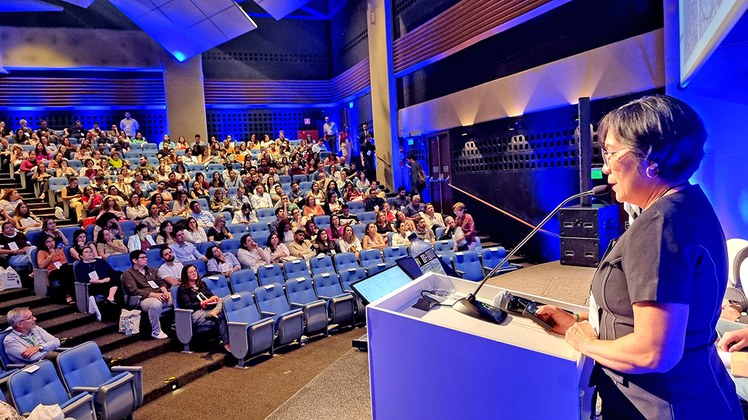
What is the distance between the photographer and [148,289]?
237 inches

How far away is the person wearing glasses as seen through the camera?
167 inches

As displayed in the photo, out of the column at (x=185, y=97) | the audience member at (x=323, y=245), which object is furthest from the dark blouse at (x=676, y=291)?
the column at (x=185, y=97)

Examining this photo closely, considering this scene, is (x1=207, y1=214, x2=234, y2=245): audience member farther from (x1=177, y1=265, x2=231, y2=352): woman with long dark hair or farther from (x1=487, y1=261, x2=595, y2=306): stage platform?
(x1=487, y1=261, x2=595, y2=306): stage platform

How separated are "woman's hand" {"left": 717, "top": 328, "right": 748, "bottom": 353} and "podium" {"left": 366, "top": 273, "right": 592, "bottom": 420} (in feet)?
1.27

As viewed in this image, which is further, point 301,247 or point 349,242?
point 349,242

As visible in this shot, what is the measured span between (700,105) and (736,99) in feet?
1.28

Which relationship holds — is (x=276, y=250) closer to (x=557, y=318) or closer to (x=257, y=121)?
(x=557, y=318)

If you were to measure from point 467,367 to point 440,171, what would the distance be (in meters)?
11.4

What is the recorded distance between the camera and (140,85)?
1653 cm

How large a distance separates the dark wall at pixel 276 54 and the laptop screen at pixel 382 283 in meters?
Answer: 16.1

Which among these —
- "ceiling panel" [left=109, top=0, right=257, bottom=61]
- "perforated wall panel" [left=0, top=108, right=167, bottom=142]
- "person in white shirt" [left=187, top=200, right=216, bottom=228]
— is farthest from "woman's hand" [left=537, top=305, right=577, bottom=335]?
"perforated wall panel" [left=0, top=108, right=167, bottom=142]

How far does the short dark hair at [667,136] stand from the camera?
3.55 feet

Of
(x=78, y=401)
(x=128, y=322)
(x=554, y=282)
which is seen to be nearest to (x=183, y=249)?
(x=128, y=322)

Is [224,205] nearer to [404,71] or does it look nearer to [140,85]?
[404,71]
